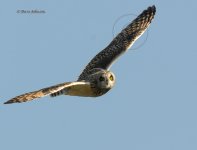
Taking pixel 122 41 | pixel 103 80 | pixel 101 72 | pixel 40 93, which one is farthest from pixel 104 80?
pixel 40 93

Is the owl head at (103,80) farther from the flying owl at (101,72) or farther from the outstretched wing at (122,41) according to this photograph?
the outstretched wing at (122,41)

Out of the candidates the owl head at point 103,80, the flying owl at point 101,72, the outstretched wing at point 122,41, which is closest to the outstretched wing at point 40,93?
the flying owl at point 101,72

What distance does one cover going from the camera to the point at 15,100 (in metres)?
21.3

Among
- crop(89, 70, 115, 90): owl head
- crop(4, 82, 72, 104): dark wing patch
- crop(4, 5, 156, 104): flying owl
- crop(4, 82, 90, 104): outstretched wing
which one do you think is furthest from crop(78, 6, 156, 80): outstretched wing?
crop(4, 82, 72, 104): dark wing patch

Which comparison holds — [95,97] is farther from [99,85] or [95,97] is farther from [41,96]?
[41,96]

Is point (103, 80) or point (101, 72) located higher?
point (101, 72)

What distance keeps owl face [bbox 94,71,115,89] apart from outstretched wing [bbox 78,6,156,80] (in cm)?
121

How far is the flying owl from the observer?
73.3 feet

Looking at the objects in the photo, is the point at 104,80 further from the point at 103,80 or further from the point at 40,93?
the point at 40,93

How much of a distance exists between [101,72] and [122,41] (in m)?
2.84

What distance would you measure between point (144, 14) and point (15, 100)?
8485 millimetres

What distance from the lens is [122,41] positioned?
28047 mm

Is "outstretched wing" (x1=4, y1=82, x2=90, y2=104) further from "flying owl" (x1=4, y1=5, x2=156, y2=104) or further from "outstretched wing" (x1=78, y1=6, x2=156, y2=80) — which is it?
"outstretched wing" (x1=78, y1=6, x2=156, y2=80)

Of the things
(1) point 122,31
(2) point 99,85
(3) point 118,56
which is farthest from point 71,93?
(1) point 122,31
